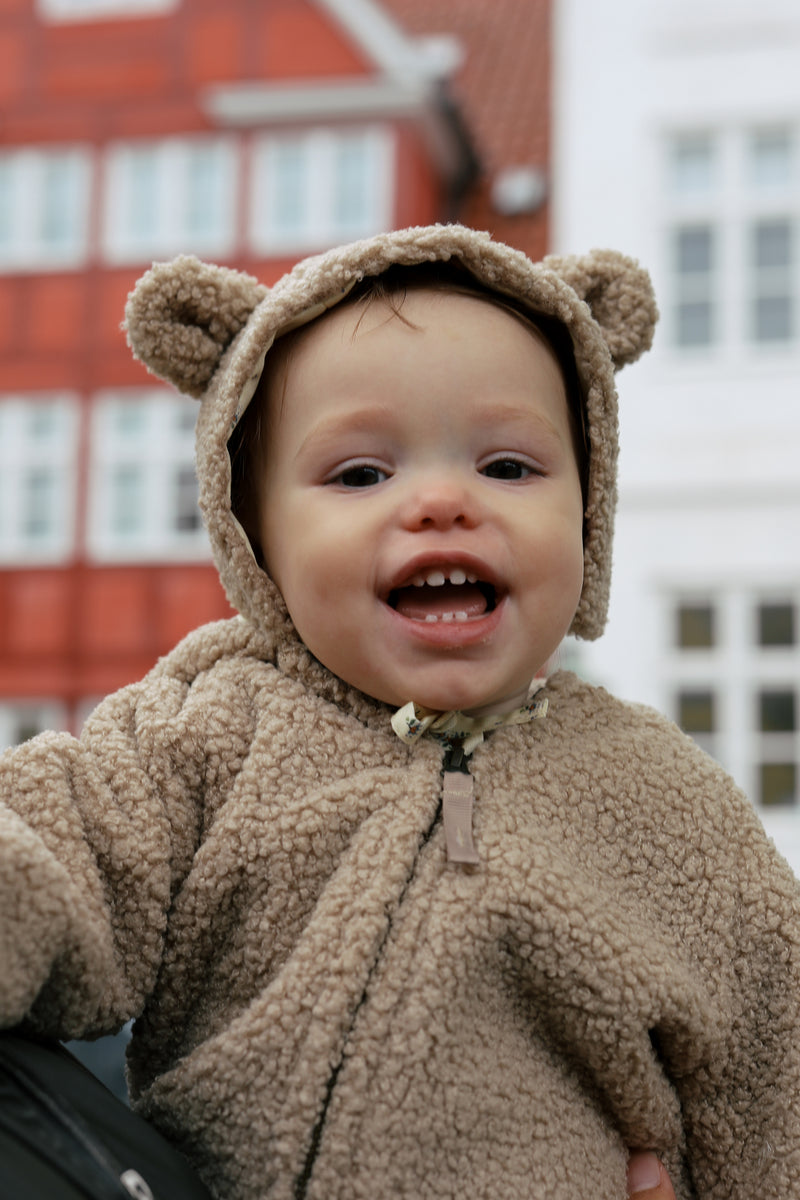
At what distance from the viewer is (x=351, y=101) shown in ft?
32.9

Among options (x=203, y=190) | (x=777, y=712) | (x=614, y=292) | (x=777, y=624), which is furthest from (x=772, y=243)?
(x=614, y=292)

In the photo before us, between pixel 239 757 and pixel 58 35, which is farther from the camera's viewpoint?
pixel 58 35

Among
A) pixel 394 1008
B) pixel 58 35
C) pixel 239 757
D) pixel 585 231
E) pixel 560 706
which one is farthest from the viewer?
pixel 58 35

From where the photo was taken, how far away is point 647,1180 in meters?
1.26

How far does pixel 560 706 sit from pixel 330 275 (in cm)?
48

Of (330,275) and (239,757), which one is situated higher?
(330,275)

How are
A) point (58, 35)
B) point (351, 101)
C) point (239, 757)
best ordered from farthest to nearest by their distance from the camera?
1. point (58, 35)
2. point (351, 101)
3. point (239, 757)

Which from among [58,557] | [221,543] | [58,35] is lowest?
[58,557]

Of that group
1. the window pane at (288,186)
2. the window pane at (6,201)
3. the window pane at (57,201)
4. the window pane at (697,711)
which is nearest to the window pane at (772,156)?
the window pane at (288,186)

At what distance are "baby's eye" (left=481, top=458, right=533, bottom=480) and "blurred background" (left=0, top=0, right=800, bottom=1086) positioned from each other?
283 inches

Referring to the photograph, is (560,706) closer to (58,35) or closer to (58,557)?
(58,557)

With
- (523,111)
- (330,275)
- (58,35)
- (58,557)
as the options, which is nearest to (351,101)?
(523,111)

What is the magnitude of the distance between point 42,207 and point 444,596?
10390 millimetres

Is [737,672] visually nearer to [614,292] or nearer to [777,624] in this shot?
[777,624]
